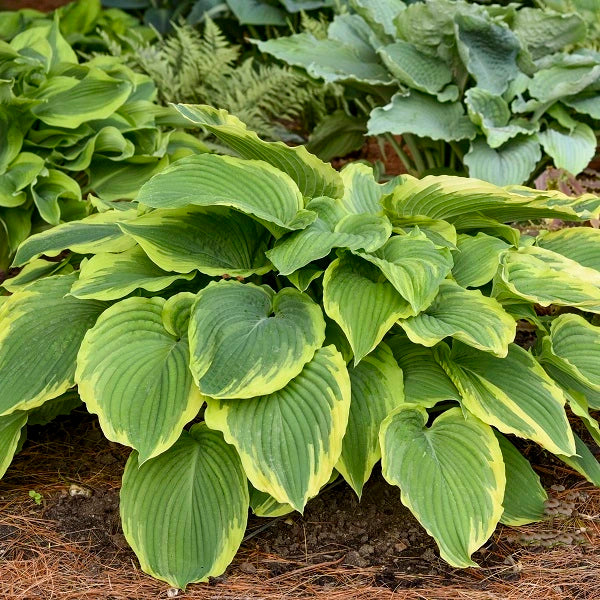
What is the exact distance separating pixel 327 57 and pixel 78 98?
1.19 m

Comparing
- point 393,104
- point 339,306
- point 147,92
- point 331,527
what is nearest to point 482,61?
point 393,104

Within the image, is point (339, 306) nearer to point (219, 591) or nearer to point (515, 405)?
point (515, 405)

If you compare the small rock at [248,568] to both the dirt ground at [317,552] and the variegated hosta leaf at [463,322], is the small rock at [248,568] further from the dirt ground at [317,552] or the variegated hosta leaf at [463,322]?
the variegated hosta leaf at [463,322]

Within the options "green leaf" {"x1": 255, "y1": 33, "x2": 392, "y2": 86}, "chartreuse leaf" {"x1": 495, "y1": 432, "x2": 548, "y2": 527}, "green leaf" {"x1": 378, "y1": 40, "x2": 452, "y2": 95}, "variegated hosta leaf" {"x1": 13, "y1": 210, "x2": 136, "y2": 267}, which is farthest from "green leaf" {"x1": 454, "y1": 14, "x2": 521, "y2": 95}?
"chartreuse leaf" {"x1": 495, "y1": 432, "x2": 548, "y2": 527}

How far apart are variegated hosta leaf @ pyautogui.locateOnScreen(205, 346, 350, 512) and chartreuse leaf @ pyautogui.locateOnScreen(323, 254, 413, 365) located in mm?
74

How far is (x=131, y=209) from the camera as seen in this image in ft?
8.53

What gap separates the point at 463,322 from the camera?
2049 millimetres

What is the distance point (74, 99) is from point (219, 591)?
83.1 inches

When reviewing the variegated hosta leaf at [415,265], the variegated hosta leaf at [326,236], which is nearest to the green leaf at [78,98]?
the variegated hosta leaf at [326,236]

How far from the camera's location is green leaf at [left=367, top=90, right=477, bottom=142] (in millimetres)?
3383

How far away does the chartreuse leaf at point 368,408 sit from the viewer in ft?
6.63

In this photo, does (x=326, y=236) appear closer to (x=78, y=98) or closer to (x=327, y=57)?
(x=78, y=98)

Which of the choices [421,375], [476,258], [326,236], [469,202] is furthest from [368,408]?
[469,202]

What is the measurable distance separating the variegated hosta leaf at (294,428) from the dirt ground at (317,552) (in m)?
0.30
